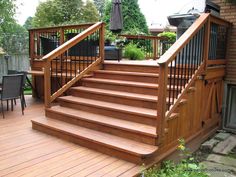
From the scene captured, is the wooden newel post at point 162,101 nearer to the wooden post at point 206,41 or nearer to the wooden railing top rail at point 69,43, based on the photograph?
Result: the wooden post at point 206,41

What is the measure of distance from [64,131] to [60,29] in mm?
3065

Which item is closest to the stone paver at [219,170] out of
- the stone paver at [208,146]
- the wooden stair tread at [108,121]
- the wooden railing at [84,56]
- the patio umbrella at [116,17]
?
the stone paver at [208,146]

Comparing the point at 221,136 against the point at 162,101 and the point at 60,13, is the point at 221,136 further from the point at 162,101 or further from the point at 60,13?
the point at 60,13

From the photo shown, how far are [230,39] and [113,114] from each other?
9.35ft

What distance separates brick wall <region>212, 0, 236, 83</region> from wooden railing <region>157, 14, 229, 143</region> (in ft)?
0.49

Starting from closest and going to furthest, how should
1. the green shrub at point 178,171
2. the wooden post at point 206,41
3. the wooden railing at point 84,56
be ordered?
the green shrub at point 178,171
the wooden post at point 206,41
the wooden railing at point 84,56

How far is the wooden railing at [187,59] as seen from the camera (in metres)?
3.29

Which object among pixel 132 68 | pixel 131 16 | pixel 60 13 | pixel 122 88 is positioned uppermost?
pixel 60 13

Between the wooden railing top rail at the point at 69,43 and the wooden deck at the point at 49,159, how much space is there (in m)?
1.26

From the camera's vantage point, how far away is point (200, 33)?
169 inches

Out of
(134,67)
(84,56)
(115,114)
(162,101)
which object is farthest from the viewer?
(84,56)

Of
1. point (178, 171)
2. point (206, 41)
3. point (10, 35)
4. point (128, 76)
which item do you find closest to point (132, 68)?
point (128, 76)

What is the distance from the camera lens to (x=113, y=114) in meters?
4.14

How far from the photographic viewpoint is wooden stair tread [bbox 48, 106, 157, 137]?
3511mm
